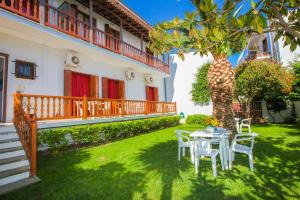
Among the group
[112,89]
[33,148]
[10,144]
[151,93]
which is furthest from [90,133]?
[151,93]

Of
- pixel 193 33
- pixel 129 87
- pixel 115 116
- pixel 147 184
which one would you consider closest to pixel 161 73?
pixel 129 87

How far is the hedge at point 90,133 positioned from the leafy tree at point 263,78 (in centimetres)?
686

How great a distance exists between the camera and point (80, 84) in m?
9.55

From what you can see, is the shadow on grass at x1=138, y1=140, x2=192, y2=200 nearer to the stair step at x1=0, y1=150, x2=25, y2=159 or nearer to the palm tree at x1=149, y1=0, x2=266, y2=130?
the palm tree at x1=149, y1=0, x2=266, y2=130

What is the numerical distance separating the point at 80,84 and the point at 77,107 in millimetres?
2436

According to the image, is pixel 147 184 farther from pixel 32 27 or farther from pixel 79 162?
pixel 32 27

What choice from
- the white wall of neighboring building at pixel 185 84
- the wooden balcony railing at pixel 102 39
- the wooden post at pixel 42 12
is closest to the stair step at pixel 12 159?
the wooden post at pixel 42 12

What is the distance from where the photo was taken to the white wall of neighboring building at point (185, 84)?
58.0ft

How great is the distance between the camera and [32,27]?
21.0ft

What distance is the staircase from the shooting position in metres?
3.82

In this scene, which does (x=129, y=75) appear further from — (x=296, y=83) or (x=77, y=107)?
(x=296, y=83)

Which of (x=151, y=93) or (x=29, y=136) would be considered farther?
(x=151, y=93)

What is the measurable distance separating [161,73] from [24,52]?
10.1 m

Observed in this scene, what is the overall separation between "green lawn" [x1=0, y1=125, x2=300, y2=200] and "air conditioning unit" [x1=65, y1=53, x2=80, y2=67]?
4492mm
